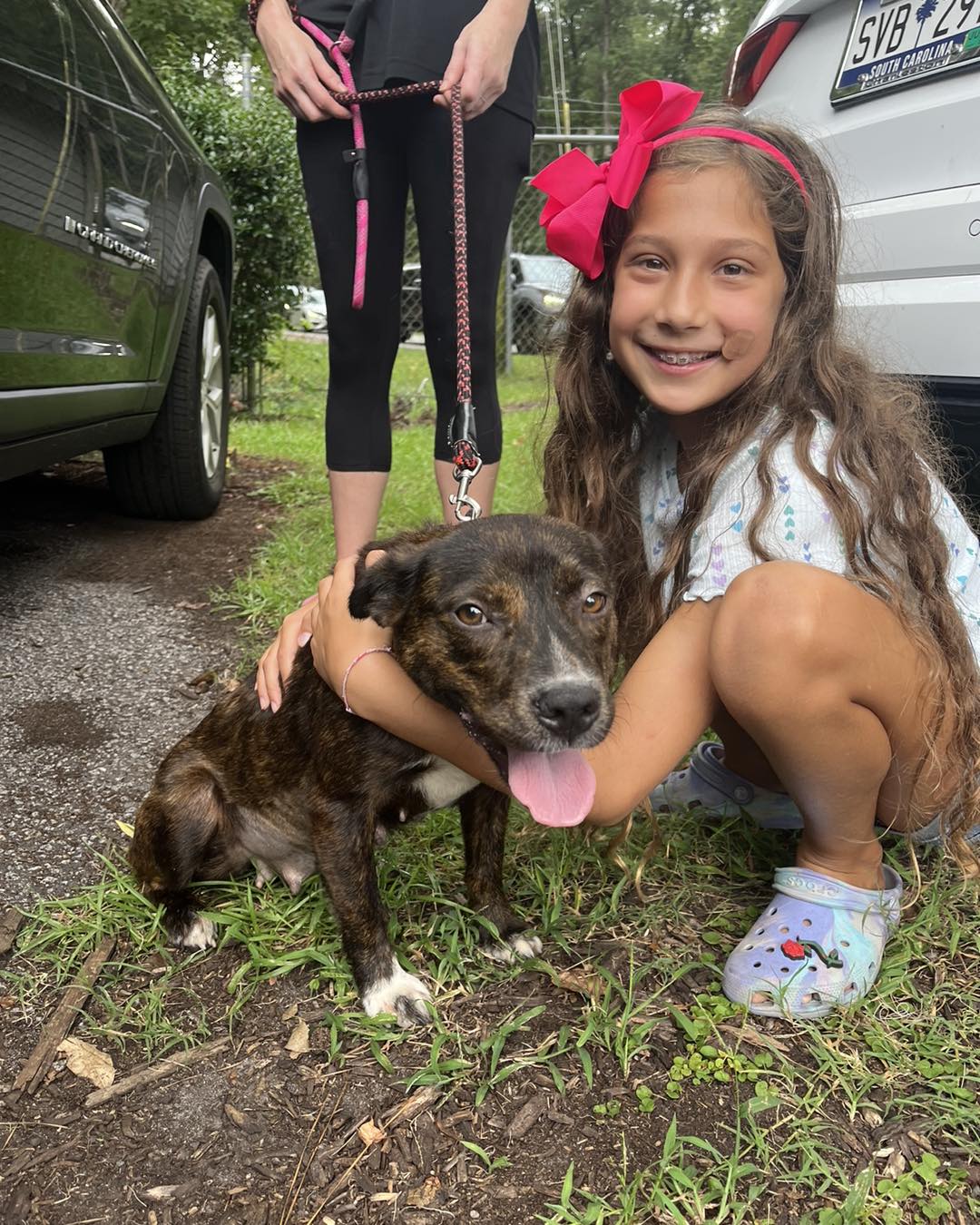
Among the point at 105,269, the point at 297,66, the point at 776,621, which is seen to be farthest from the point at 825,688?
the point at 105,269

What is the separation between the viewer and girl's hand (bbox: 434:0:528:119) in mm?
2689

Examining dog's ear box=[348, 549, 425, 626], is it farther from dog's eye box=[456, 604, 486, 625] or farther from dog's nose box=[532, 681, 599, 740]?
dog's nose box=[532, 681, 599, 740]

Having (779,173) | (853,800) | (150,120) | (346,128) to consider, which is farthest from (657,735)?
(150,120)

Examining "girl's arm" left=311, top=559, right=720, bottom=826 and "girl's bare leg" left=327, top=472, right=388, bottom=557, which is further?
"girl's bare leg" left=327, top=472, right=388, bottom=557

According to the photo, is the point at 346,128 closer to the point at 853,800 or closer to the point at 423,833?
the point at 423,833

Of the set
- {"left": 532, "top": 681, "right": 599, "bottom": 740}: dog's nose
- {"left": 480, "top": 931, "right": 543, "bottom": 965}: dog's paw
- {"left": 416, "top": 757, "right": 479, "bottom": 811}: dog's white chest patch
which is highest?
{"left": 532, "top": 681, "right": 599, "bottom": 740}: dog's nose

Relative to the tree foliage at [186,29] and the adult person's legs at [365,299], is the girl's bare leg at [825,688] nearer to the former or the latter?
the adult person's legs at [365,299]

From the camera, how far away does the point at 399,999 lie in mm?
2227

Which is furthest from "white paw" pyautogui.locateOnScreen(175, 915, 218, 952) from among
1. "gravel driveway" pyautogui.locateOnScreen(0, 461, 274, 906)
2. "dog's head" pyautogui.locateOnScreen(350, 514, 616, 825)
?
"dog's head" pyautogui.locateOnScreen(350, 514, 616, 825)

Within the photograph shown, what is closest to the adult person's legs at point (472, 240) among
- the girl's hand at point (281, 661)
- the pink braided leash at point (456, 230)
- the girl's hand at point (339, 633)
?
the pink braided leash at point (456, 230)

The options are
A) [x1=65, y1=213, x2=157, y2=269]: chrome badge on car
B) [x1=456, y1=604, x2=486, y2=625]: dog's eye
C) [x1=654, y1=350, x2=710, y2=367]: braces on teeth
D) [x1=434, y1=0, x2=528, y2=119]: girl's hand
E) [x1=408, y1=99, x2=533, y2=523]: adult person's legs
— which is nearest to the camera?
[x1=456, y1=604, x2=486, y2=625]: dog's eye

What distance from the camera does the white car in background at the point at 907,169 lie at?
276 centimetres

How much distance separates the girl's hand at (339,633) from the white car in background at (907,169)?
172 cm

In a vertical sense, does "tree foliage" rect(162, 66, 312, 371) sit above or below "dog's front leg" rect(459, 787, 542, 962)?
above
